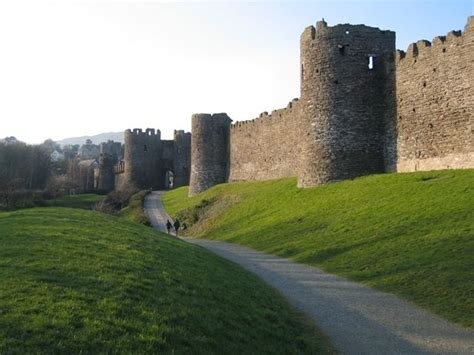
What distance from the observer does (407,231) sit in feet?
63.8

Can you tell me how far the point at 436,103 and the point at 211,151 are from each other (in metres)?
33.7

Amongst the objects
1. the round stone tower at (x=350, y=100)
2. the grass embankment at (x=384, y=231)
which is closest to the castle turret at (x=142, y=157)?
the grass embankment at (x=384, y=231)

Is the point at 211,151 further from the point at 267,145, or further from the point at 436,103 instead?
the point at 436,103

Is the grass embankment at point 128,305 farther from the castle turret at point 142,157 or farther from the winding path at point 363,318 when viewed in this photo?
the castle turret at point 142,157

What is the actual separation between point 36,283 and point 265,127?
39781mm

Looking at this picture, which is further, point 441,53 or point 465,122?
point 441,53

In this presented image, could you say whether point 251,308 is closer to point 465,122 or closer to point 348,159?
point 465,122

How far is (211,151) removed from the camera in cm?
5853

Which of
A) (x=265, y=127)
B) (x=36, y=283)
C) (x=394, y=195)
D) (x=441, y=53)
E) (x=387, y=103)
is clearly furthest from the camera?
(x=265, y=127)

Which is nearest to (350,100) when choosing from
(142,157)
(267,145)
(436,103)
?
(436,103)

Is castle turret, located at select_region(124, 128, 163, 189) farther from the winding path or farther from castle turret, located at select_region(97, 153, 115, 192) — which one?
the winding path

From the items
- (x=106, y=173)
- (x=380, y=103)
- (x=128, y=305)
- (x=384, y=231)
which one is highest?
(x=380, y=103)

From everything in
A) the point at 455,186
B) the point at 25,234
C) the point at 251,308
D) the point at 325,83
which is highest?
the point at 325,83

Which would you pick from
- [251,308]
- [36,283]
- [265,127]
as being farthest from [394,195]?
[265,127]
